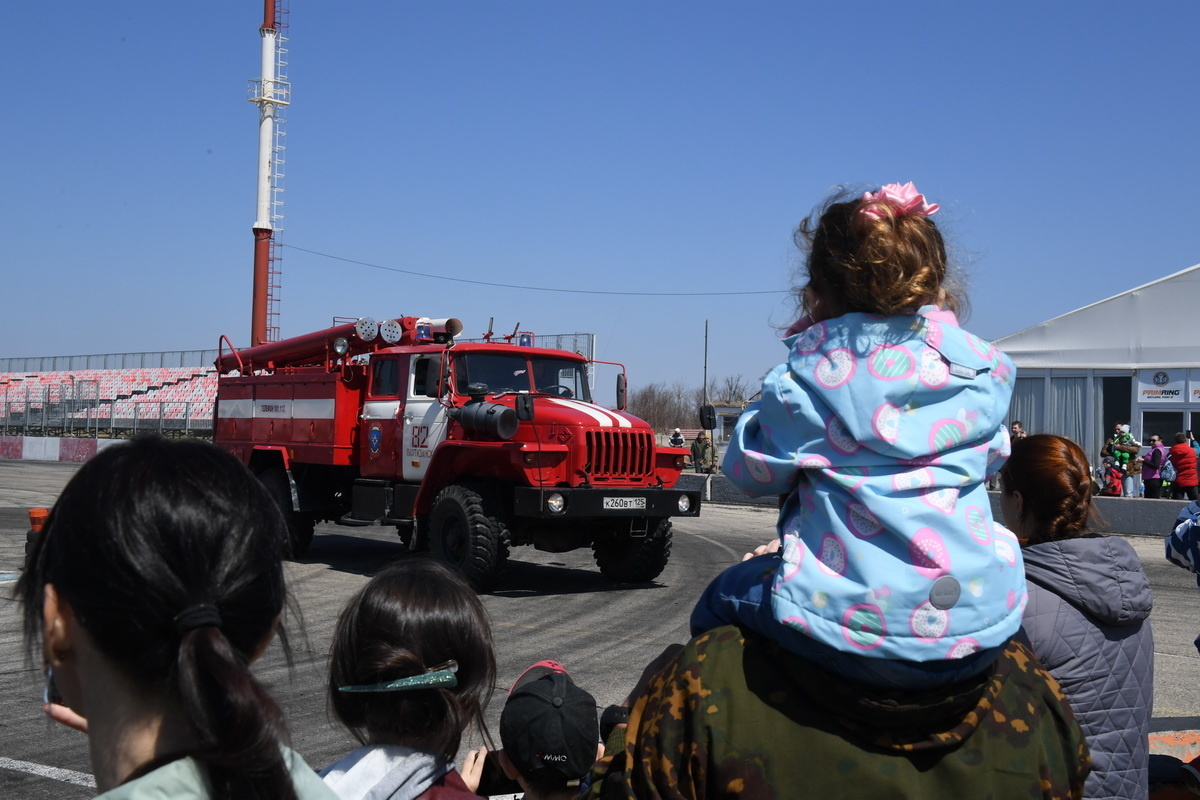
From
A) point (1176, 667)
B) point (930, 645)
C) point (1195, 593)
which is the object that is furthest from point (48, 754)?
point (1195, 593)

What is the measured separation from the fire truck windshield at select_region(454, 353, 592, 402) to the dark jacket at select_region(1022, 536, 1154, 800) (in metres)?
9.50

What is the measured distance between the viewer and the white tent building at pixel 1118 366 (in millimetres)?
21688

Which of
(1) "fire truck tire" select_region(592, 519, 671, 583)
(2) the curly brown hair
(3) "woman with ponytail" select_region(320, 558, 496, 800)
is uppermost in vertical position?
(2) the curly brown hair

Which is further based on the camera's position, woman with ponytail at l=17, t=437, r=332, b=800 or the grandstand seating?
the grandstand seating

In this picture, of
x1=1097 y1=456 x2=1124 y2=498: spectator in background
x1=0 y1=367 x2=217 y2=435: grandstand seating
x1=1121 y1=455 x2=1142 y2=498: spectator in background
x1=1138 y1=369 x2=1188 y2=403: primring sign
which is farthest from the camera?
x1=0 y1=367 x2=217 y2=435: grandstand seating

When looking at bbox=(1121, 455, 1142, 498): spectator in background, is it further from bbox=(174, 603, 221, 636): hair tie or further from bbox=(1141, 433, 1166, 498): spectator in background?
bbox=(174, 603, 221, 636): hair tie

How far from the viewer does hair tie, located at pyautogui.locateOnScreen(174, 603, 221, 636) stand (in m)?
1.16

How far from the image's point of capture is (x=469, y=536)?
10.3 m

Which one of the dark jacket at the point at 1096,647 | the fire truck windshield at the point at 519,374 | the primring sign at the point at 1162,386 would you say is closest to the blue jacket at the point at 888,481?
the dark jacket at the point at 1096,647

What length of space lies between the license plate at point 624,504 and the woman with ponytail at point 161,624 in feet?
30.5

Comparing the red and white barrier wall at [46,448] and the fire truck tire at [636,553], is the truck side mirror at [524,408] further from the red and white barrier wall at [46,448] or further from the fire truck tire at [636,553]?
the red and white barrier wall at [46,448]

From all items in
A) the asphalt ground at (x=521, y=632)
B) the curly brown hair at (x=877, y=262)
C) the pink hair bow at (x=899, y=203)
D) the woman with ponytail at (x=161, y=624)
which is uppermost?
the pink hair bow at (x=899, y=203)

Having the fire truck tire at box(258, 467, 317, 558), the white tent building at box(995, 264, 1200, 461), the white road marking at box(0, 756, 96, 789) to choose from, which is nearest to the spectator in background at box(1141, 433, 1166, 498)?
the white tent building at box(995, 264, 1200, 461)

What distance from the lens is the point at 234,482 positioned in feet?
4.10
